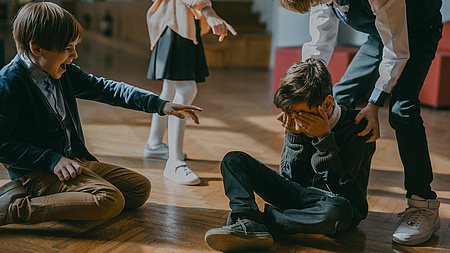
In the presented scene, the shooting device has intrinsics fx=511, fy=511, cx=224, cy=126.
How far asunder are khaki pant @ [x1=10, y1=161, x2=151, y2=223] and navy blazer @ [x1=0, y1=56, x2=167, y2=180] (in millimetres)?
74

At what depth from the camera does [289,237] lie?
1.65 meters

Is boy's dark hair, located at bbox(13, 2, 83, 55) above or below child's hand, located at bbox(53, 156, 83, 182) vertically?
above

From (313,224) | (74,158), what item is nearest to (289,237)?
(313,224)

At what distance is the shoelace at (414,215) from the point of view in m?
1.68

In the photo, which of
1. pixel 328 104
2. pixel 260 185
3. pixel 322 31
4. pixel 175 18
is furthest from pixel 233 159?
pixel 175 18

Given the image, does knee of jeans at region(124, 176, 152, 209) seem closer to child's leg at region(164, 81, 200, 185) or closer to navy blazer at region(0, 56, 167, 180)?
navy blazer at region(0, 56, 167, 180)

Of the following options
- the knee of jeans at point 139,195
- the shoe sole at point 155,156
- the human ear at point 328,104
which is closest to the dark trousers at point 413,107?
the human ear at point 328,104

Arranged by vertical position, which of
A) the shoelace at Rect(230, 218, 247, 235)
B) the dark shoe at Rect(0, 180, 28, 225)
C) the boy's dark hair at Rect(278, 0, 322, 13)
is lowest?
the dark shoe at Rect(0, 180, 28, 225)

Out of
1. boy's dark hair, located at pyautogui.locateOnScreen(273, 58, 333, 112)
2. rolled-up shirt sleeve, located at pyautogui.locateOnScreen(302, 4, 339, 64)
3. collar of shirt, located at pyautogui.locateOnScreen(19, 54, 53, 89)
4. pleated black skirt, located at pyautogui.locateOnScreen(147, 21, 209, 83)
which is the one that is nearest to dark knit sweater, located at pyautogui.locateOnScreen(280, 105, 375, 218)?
boy's dark hair, located at pyautogui.locateOnScreen(273, 58, 333, 112)

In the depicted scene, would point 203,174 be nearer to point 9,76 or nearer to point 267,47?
point 9,76

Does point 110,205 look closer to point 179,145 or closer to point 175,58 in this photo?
point 179,145

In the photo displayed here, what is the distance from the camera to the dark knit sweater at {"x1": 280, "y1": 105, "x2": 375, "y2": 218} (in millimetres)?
1585

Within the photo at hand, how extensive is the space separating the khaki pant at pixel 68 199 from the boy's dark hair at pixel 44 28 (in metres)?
0.42

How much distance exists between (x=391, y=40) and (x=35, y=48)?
1100 millimetres
